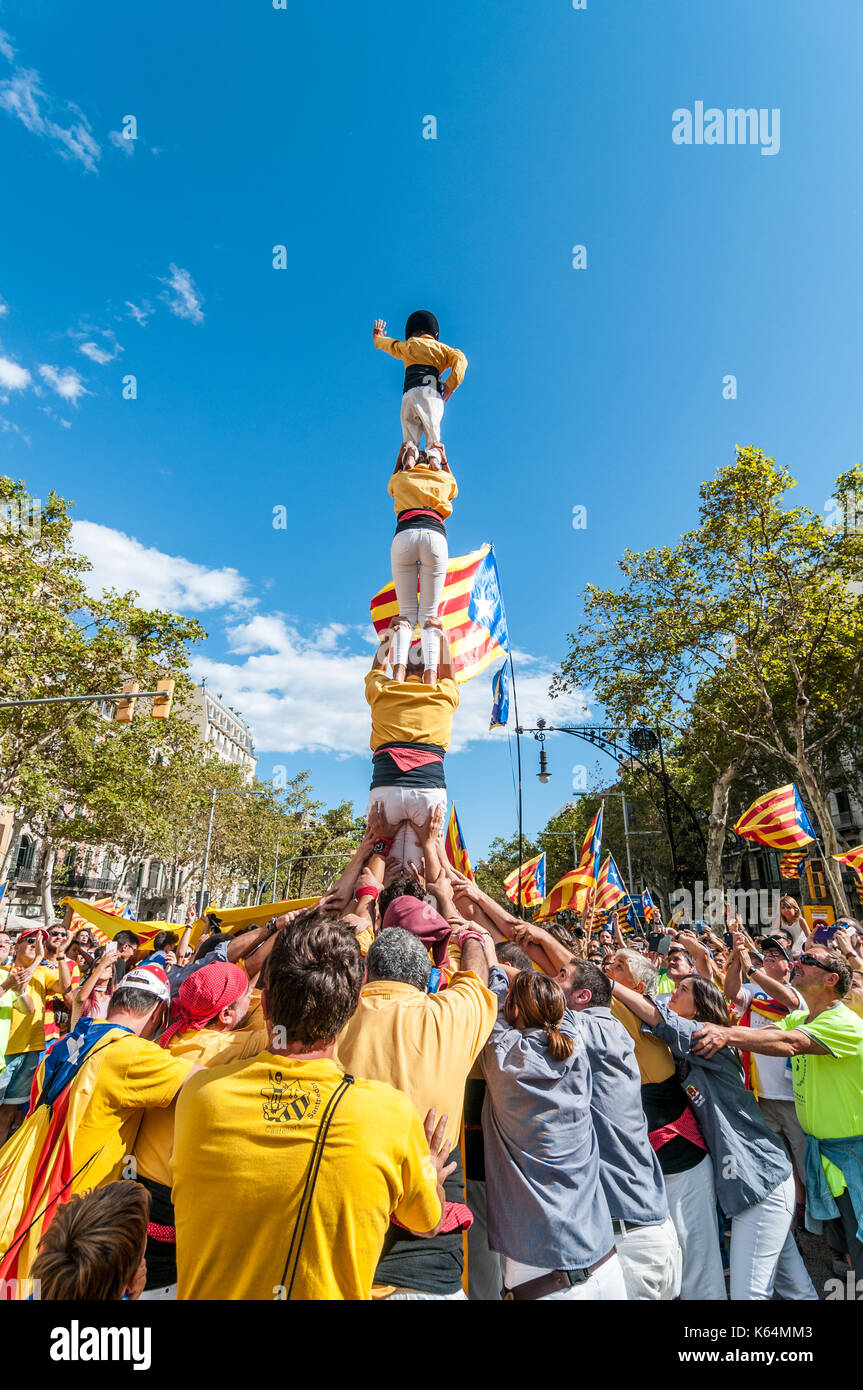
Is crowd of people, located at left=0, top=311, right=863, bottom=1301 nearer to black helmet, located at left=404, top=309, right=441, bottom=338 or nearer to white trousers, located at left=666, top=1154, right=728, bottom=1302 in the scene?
white trousers, located at left=666, top=1154, right=728, bottom=1302

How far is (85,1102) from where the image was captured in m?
2.51

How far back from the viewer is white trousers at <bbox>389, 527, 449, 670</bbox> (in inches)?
243

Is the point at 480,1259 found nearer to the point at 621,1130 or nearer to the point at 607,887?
the point at 621,1130

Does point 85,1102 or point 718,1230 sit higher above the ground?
point 85,1102

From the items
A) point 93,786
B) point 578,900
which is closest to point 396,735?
point 578,900

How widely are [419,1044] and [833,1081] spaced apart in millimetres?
3229

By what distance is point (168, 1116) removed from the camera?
8.49 feet

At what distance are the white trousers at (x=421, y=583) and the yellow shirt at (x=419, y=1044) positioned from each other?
3.92 metres

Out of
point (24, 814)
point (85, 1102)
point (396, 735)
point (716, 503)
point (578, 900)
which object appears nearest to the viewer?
point (85, 1102)

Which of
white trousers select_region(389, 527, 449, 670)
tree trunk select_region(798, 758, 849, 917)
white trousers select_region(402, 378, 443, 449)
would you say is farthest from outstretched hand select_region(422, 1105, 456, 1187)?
tree trunk select_region(798, 758, 849, 917)

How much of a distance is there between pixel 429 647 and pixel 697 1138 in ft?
12.8

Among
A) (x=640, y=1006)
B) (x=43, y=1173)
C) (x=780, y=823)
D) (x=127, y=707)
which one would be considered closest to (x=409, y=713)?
(x=640, y=1006)

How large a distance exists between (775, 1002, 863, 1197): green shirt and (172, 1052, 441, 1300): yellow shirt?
296cm
